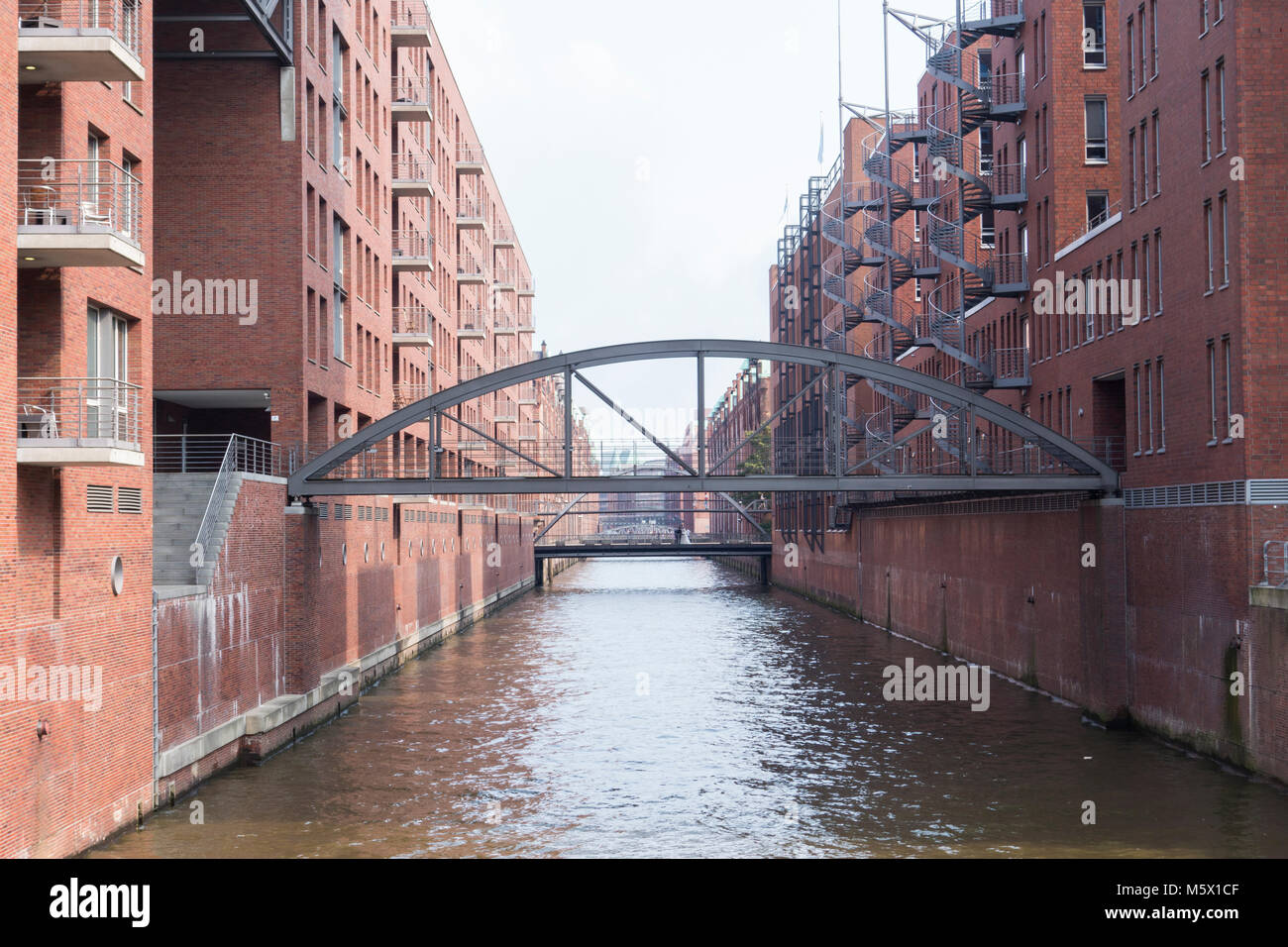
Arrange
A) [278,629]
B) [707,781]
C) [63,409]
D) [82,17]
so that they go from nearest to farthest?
[82,17]
[63,409]
[707,781]
[278,629]

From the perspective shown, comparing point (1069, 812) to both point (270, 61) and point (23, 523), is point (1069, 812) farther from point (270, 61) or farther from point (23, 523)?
point (270, 61)

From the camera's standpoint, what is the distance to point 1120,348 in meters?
26.9

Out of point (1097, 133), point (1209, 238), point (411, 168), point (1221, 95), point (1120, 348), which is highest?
point (411, 168)

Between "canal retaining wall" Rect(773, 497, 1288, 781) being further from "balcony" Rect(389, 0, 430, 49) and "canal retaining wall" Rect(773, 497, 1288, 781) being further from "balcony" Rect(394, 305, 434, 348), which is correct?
"balcony" Rect(389, 0, 430, 49)

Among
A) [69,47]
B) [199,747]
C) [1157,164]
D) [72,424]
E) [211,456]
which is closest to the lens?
[69,47]

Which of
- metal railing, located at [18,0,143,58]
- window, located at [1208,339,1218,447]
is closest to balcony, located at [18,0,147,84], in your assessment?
metal railing, located at [18,0,143,58]

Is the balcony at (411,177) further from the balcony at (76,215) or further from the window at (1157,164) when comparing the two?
the window at (1157,164)

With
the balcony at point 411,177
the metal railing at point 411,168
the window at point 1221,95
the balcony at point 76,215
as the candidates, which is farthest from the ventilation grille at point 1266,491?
the metal railing at point 411,168

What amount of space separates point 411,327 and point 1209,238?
27.8m

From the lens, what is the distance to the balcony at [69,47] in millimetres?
15188

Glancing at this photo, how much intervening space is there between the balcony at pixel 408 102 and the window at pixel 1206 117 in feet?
84.0

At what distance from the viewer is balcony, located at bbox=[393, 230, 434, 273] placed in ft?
134
